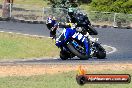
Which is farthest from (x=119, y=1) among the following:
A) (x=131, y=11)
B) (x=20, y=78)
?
(x=20, y=78)

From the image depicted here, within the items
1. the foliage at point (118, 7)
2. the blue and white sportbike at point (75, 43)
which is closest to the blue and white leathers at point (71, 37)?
the blue and white sportbike at point (75, 43)

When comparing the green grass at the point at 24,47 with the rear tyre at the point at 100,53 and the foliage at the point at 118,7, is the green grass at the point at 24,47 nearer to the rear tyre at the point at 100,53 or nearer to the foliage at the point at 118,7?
Answer: the rear tyre at the point at 100,53

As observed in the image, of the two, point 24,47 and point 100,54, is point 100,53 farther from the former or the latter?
point 24,47

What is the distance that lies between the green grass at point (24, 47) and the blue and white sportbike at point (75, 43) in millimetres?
5014

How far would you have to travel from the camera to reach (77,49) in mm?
17344

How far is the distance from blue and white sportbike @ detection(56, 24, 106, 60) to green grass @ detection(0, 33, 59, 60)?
5014 millimetres

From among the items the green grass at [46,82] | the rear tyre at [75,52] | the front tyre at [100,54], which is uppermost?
the green grass at [46,82]

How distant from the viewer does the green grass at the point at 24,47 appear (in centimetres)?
2281

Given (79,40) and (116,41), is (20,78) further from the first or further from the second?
(116,41)

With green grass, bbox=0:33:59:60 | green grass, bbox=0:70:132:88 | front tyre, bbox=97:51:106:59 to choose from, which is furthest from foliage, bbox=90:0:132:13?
green grass, bbox=0:70:132:88

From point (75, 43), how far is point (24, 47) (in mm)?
7591

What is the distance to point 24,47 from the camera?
2452 centimetres

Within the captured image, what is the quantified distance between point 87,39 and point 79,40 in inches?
12.2

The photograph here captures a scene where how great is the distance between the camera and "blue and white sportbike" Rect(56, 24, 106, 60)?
17172mm
